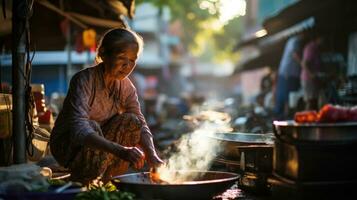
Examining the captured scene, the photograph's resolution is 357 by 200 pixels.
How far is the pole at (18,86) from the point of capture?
15.6 ft

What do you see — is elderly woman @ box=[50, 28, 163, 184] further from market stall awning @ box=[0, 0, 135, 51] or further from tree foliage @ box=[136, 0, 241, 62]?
tree foliage @ box=[136, 0, 241, 62]

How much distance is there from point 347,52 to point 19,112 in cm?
823

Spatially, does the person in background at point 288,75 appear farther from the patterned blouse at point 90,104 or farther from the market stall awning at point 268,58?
the patterned blouse at point 90,104

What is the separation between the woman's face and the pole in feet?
2.63

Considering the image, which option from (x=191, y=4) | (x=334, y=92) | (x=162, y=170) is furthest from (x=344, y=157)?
(x=191, y=4)

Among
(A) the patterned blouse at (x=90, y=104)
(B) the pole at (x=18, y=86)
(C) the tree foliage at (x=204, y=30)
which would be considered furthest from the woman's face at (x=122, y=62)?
(C) the tree foliage at (x=204, y=30)

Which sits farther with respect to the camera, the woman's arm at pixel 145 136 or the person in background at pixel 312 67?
the person in background at pixel 312 67

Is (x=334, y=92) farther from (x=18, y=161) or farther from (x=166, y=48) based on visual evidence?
(x=166, y=48)

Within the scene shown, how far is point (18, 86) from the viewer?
188 inches

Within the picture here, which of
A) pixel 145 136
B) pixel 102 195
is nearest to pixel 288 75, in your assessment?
pixel 145 136

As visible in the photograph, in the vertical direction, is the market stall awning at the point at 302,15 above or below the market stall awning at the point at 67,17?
above

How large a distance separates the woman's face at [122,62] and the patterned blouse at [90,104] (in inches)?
6.6

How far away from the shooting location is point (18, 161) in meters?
4.72

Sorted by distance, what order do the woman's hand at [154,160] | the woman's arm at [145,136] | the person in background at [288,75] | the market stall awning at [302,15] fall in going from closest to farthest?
the woman's hand at [154,160], the woman's arm at [145,136], the market stall awning at [302,15], the person in background at [288,75]
